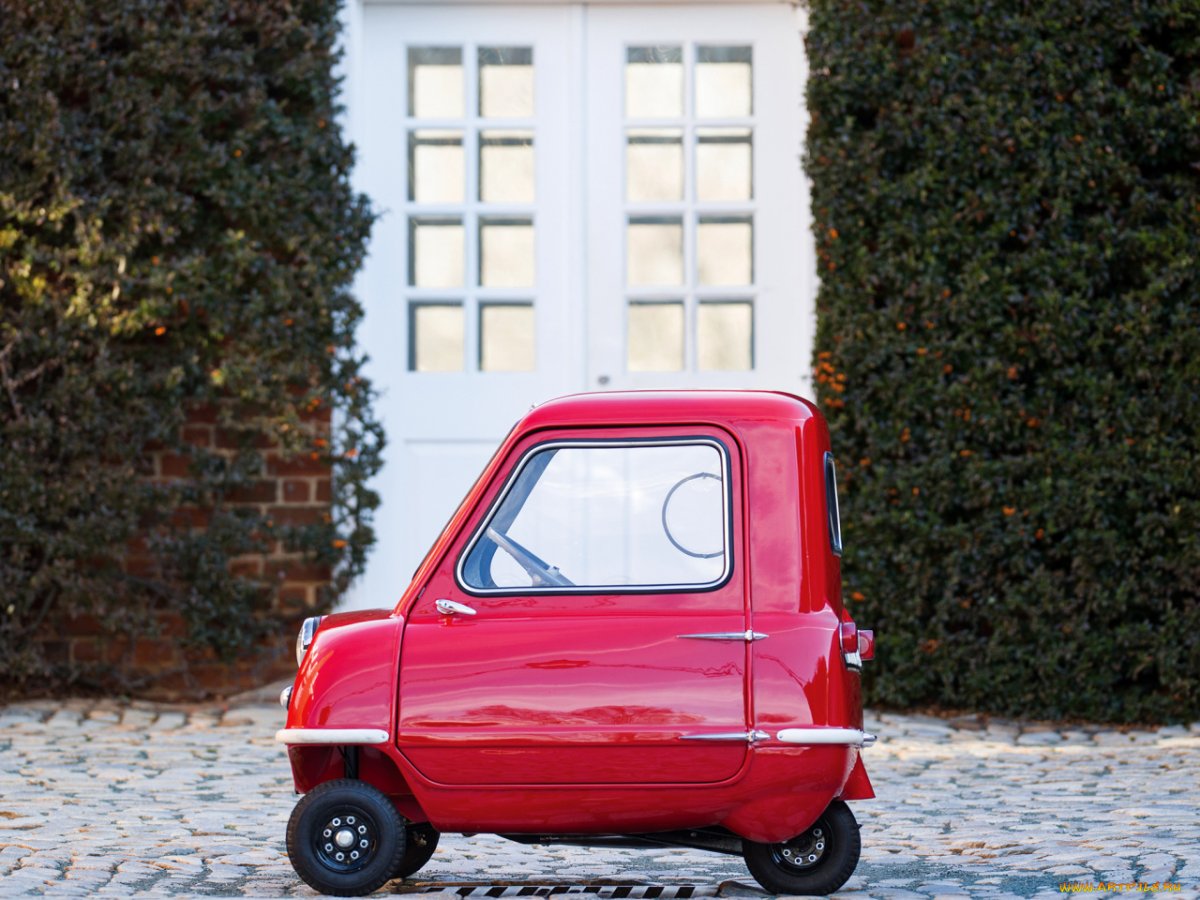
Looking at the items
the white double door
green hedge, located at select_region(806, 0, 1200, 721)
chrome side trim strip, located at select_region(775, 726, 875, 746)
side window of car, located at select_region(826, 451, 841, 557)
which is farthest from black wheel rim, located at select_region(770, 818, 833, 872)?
the white double door

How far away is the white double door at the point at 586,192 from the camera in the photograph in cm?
897

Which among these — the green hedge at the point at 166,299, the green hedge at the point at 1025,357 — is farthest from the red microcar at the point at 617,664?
the green hedge at the point at 166,299

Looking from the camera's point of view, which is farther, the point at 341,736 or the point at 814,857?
the point at 814,857

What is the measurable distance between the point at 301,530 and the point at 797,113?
3.47 m

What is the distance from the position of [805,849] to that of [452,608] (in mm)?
1168

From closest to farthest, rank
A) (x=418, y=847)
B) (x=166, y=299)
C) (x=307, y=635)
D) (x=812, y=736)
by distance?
(x=812, y=736) → (x=307, y=635) → (x=418, y=847) → (x=166, y=299)

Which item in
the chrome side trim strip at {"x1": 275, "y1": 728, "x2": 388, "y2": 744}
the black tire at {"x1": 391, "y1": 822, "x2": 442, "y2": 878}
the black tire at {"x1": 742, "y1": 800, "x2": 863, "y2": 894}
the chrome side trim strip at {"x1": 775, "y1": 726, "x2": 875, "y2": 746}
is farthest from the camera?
the black tire at {"x1": 391, "y1": 822, "x2": 442, "y2": 878}

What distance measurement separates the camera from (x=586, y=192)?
902 centimetres

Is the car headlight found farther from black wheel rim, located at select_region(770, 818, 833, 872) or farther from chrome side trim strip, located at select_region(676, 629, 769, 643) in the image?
black wheel rim, located at select_region(770, 818, 833, 872)

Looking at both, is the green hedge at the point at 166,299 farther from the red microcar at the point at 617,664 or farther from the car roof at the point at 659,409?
the car roof at the point at 659,409

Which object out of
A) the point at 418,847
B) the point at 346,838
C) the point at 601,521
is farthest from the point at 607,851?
the point at 601,521

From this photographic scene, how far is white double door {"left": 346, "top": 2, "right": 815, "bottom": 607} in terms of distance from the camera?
897 cm

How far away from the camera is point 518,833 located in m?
4.47

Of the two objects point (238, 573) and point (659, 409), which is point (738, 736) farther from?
point (238, 573)
